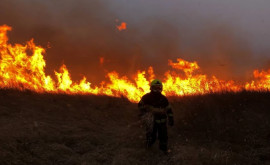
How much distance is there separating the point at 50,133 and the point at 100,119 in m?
3.21

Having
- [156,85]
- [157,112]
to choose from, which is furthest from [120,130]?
[156,85]

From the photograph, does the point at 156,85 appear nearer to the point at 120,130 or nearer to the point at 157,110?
the point at 157,110

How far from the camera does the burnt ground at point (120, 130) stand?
7.54 metres

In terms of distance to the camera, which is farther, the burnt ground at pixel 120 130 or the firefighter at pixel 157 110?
the firefighter at pixel 157 110

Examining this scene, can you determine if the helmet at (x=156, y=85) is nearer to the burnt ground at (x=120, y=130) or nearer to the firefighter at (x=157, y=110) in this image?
the firefighter at (x=157, y=110)

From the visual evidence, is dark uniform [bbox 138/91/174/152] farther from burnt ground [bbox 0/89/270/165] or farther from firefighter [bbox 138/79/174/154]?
burnt ground [bbox 0/89/270/165]

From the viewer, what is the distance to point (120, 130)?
1063 cm

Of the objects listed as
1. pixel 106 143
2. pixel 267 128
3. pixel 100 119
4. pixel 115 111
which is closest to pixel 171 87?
pixel 115 111

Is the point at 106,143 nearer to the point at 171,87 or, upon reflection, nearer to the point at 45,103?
the point at 45,103

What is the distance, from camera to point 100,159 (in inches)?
298

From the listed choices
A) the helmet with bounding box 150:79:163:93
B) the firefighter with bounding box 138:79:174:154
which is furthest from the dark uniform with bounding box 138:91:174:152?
the helmet with bounding box 150:79:163:93

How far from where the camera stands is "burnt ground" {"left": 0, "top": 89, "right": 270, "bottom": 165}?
754 centimetres

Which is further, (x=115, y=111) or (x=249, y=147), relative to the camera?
(x=115, y=111)

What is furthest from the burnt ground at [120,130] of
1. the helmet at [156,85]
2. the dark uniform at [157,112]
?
the helmet at [156,85]
